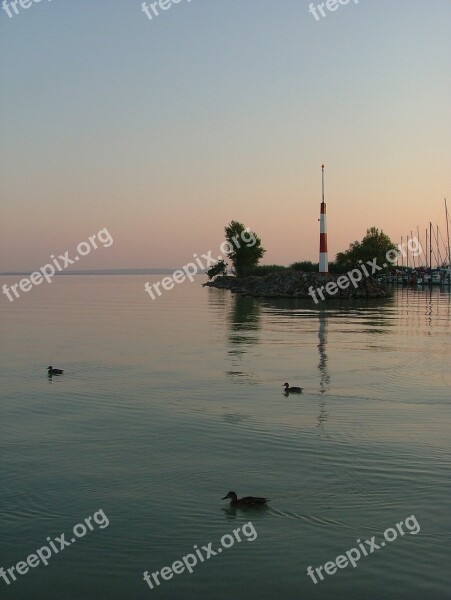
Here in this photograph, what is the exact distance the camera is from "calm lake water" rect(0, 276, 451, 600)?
854cm

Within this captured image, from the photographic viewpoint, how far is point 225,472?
12.2 meters

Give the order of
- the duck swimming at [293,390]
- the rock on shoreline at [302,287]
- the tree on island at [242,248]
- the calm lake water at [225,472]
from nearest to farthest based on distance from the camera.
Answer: the calm lake water at [225,472], the duck swimming at [293,390], the rock on shoreline at [302,287], the tree on island at [242,248]

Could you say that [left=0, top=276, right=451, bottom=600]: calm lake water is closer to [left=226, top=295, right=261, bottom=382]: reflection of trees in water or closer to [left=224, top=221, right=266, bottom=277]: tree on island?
[left=226, top=295, right=261, bottom=382]: reflection of trees in water

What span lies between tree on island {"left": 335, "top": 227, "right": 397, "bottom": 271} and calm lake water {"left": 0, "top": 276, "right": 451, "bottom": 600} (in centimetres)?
10203

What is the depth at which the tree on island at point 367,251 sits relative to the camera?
12762 centimetres

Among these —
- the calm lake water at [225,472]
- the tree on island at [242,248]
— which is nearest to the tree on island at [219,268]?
the tree on island at [242,248]

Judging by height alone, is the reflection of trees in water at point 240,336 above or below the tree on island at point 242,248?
below

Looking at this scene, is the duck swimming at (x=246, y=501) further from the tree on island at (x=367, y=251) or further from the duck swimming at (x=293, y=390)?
the tree on island at (x=367, y=251)

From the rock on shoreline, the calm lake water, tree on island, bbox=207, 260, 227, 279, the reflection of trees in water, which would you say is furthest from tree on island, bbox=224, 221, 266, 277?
the calm lake water

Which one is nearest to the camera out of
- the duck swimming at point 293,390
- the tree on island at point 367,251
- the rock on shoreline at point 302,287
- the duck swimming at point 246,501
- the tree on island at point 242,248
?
the duck swimming at point 246,501

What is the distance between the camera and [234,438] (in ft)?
47.5

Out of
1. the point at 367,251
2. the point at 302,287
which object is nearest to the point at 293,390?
the point at 302,287

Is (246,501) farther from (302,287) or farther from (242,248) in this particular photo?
(242,248)

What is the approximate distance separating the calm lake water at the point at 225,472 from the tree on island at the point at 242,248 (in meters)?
126
